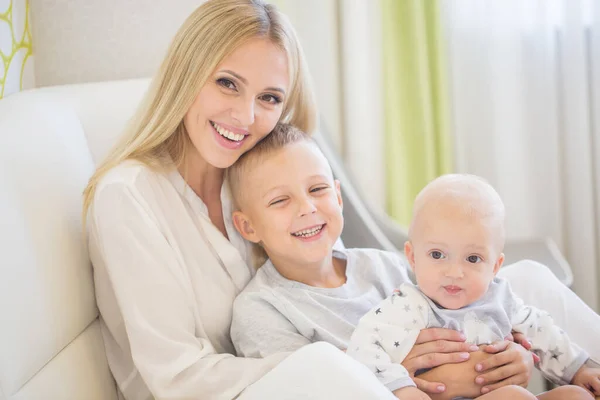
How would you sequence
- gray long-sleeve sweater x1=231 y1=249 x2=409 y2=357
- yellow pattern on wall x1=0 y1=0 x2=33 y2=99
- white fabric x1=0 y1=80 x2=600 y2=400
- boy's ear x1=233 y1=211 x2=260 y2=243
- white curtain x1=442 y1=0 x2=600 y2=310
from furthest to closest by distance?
white curtain x1=442 y1=0 x2=600 y2=310 → yellow pattern on wall x1=0 y1=0 x2=33 y2=99 → boy's ear x1=233 y1=211 x2=260 y2=243 → gray long-sleeve sweater x1=231 y1=249 x2=409 y2=357 → white fabric x1=0 y1=80 x2=600 y2=400

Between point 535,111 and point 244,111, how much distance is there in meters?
1.26

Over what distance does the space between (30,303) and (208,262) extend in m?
0.31

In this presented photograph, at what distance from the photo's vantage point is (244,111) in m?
1.21

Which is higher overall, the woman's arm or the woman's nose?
the woman's nose

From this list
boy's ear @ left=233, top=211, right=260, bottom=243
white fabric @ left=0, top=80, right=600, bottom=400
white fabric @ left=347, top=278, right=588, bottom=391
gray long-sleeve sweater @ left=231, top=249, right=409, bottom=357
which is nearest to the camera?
white fabric @ left=0, top=80, right=600, bottom=400

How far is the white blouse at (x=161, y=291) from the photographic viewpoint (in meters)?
1.09

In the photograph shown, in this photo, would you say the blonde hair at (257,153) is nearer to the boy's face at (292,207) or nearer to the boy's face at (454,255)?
the boy's face at (292,207)

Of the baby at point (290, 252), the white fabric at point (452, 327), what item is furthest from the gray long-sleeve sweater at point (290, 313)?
the white fabric at point (452, 327)

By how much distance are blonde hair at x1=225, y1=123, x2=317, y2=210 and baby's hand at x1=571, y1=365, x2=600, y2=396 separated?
23.4 inches

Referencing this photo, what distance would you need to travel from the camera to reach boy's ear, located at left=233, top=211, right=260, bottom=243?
125 cm

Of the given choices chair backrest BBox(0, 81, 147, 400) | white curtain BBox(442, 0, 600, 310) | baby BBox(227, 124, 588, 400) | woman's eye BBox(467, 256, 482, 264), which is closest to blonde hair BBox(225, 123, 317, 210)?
baby BBox(227, 124, 588, 400)

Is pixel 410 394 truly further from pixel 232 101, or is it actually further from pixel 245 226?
pixel 232 101

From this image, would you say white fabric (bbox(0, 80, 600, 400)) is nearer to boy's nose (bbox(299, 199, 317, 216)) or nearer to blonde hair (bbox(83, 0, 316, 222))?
blonde hair (bbox(83, 0, 316, 222))

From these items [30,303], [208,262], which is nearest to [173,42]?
[208,262]
